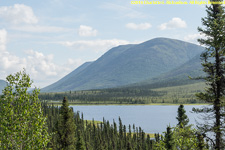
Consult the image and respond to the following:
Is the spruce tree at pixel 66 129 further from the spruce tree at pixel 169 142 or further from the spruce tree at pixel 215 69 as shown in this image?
the spruce tree at pixel 215 69

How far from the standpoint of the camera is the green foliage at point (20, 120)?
807 inches

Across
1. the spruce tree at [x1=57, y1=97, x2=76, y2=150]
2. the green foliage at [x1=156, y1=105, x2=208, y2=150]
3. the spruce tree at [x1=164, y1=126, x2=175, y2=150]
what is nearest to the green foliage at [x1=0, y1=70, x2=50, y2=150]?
the green foliage at [x1=156, y1=105, x2=208, y2=150]

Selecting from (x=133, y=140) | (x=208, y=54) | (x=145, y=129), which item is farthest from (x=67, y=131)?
(x=145, y=129)

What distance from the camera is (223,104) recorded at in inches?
928

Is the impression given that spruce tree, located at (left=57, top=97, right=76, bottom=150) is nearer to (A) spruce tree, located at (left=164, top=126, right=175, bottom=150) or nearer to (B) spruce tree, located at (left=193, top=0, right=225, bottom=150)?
(A) spruce tree, located at (left=164, top=126, right=175, bottom=150)

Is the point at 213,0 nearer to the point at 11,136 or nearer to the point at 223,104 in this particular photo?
the point at 223,104

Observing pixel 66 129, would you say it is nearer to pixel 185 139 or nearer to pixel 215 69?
pixel 185 139

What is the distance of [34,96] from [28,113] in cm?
156

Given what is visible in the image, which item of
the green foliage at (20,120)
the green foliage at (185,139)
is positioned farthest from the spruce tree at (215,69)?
the green foliage at (20,120)

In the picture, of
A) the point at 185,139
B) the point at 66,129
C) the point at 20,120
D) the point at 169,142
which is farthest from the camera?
the point at 66,129

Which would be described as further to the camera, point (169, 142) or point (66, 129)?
point (66, 129)

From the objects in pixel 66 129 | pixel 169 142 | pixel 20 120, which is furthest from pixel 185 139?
pixel 66 129

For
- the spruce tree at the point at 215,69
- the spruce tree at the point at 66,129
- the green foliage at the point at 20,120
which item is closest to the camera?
the green foliage at the point at 20,120

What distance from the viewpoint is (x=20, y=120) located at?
2128 cm
